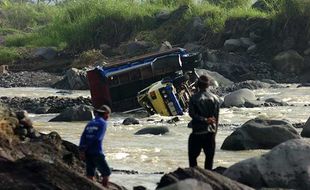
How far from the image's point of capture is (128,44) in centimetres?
4203

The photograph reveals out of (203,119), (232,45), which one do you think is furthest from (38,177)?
(232,45)

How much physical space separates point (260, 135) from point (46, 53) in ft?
102

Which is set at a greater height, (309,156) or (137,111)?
(309,156)

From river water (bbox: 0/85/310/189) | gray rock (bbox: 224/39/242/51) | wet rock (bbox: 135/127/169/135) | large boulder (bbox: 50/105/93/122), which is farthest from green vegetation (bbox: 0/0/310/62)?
wet rock (bbox: 135/127/169/135)

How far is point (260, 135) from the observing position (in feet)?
48.6

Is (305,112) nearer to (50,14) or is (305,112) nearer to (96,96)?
(96,96)

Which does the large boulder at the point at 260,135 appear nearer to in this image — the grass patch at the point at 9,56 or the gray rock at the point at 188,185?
the gray rock at the point at 188,185

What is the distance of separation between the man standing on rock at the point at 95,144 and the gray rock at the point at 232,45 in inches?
1147

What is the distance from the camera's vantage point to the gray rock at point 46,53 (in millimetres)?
44000

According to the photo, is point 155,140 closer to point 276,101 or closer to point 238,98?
point 238,98

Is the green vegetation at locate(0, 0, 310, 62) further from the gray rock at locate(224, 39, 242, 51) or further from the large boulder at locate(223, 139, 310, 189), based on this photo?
the large boulder at locate(223, 139, 310, 189)

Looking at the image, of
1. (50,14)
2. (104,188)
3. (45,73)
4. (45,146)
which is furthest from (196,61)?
(50,14)

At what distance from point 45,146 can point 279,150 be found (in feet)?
11.7

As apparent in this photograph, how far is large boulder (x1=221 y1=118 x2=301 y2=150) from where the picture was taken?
48.0ft
